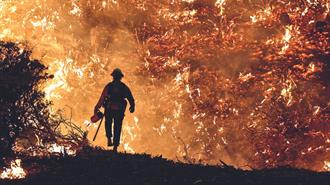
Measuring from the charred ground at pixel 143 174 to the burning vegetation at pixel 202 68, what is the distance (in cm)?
1167

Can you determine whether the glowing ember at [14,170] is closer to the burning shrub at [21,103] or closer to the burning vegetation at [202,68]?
the burning shrub at [21,103]

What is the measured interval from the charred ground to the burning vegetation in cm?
1167

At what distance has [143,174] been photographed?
286 inches

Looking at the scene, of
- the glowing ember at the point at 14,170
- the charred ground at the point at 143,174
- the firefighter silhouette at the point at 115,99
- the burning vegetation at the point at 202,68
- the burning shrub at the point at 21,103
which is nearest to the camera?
the charred ground at the point at 143,174

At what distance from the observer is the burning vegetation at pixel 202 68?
1938 cm

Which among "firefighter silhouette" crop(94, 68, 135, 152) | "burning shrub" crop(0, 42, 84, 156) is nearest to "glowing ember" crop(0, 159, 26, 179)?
"burning shrub" crop(0, 42, 84, 156)

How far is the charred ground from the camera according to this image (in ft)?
21.7

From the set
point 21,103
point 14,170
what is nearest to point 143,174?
point 14,170

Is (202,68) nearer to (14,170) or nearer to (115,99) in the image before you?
(115,99)

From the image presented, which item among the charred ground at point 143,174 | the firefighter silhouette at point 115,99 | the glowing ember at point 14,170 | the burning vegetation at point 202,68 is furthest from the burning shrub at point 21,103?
the burning vegetation at point 202,68

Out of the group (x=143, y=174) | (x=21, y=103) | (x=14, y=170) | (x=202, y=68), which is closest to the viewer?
(x=143, y=174)

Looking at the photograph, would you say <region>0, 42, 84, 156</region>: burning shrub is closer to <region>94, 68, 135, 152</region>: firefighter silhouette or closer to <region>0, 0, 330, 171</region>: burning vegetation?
<region>94, 68, 135, 152</region>: firefighter silhouette

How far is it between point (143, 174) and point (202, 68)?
14.3m

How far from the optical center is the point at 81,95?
22047 millimetres
